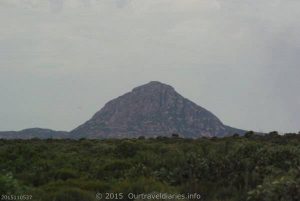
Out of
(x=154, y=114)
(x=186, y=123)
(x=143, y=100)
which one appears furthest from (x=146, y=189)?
(x=143, y=100)

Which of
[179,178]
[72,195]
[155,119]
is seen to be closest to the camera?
[72,195]

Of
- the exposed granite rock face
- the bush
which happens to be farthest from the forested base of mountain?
the exposed granite rock face

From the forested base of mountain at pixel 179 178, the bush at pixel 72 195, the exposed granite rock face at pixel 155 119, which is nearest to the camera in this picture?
the forested base of mountain at pixel 179 178

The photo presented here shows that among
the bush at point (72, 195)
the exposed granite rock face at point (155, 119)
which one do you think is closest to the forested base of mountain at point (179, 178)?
the bush at point (72, 195)

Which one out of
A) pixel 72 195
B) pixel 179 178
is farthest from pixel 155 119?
pixel 72 195

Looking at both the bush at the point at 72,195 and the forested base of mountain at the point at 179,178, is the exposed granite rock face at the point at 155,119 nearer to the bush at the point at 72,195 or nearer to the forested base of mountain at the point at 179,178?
the forested base of mountain at the point at 179,178

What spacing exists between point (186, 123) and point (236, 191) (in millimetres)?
153871

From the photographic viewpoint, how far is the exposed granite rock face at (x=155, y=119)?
Answer: 155 meters

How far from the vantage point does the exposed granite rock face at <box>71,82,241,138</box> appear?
155m

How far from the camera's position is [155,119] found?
17512 cm

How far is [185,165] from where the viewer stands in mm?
15391

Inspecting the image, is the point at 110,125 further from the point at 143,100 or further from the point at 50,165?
the point at 50,165

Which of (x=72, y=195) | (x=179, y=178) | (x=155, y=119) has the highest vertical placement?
(x=155, y=119)

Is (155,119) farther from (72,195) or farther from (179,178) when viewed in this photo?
(72,195)
